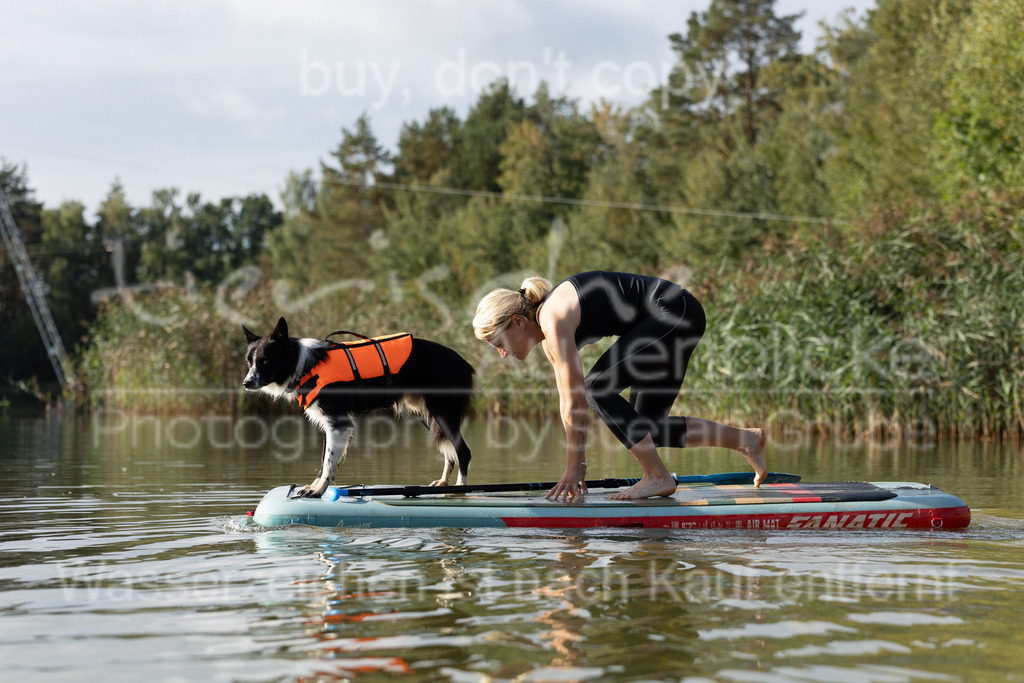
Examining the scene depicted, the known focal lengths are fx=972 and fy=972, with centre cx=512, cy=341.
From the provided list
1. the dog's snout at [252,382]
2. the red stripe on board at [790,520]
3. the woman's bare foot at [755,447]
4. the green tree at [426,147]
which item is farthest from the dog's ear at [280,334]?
the green tree at [426,147]

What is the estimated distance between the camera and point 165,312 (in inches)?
926

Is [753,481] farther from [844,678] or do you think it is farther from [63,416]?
[63,416]

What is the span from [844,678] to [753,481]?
13.8 ft

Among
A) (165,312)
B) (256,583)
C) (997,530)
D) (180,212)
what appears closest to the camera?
(256,583)

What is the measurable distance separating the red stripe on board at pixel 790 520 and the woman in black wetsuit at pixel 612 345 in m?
0.20

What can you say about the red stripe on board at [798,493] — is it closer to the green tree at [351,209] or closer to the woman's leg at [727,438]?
the woman's leg at [727,438]

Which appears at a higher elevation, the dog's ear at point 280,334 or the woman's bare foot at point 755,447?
the dog's ear at point 280,334

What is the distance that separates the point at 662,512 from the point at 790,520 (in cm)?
81

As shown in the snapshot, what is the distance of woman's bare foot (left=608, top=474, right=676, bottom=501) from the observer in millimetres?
6356

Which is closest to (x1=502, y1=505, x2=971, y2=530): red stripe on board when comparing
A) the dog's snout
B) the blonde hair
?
the blonde hair

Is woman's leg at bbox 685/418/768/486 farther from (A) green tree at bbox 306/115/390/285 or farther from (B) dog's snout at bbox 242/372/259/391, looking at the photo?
(A) green tree at bbox 306/115/390/285

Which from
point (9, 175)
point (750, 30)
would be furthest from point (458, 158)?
point (9, 175)

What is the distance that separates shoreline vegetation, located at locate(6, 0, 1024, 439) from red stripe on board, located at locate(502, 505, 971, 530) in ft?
→ 26.5

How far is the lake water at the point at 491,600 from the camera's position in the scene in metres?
3.40
